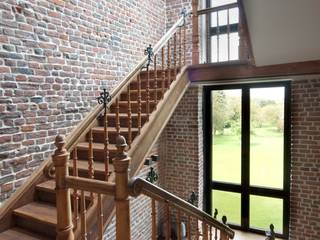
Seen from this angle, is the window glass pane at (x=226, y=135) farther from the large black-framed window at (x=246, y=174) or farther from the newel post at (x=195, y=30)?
the newel post at (x=195, y=30)

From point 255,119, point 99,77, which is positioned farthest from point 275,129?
point 99,77

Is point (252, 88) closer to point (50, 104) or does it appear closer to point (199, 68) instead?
point (199, 68)

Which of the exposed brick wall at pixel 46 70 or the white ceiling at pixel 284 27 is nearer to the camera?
the white ceiling at pixel 284 27

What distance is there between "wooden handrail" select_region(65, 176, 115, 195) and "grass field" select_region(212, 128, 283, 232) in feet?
12.8

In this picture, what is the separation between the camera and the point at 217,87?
5211 millimetres

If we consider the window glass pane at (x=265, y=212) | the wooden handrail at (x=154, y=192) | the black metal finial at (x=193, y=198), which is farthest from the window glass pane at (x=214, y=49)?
the wooden handrail at (x=154, y=192)

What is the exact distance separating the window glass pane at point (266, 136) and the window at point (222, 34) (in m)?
0.92

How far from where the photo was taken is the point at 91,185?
1.67 m

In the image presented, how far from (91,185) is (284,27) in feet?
6.16

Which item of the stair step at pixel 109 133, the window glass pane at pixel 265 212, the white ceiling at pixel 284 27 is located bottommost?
the window glass pane at pixel 265 212

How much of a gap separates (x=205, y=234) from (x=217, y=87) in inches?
127

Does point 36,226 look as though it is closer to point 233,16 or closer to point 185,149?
point 185,149

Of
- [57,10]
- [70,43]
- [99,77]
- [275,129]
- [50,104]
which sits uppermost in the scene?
[57,10]

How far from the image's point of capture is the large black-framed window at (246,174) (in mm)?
4613
